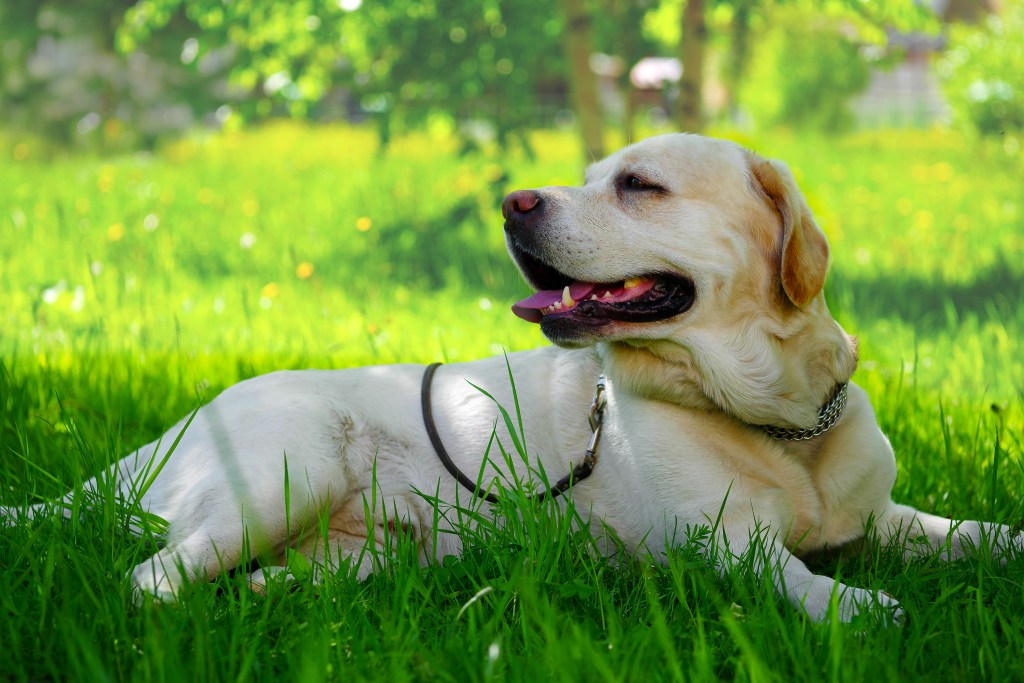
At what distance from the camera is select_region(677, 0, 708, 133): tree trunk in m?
7.08

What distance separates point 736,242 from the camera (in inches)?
112

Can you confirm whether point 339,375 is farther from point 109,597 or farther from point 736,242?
point 736,242

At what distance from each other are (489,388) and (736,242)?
88cm

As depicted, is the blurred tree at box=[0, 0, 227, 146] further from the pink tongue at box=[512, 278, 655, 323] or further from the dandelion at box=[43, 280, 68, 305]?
the pink tongue at box=[512, 278, 655, 323]

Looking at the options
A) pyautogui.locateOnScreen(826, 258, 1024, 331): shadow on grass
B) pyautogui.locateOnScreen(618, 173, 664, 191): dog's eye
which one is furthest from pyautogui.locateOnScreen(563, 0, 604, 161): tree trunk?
pyautogui.locateOnScreen(618, 173, 664, 191): dog's eye

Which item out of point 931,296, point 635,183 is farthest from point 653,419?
point 931,296

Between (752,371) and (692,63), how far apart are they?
4.83 m

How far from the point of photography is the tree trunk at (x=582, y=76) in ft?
24.0

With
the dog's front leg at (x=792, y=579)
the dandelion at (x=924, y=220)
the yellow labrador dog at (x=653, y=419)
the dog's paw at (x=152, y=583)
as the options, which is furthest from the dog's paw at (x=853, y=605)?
the dandelion at (x=924, y=220)

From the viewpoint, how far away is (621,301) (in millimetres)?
2848

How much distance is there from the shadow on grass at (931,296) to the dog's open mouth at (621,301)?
3.33m

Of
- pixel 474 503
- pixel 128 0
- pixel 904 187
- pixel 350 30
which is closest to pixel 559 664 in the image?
pixel 474 503

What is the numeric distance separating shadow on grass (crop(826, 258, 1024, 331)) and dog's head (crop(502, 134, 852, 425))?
3223 mm

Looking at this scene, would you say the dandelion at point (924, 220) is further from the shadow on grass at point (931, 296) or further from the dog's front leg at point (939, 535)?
the dog's front leg at point (939, 535)
